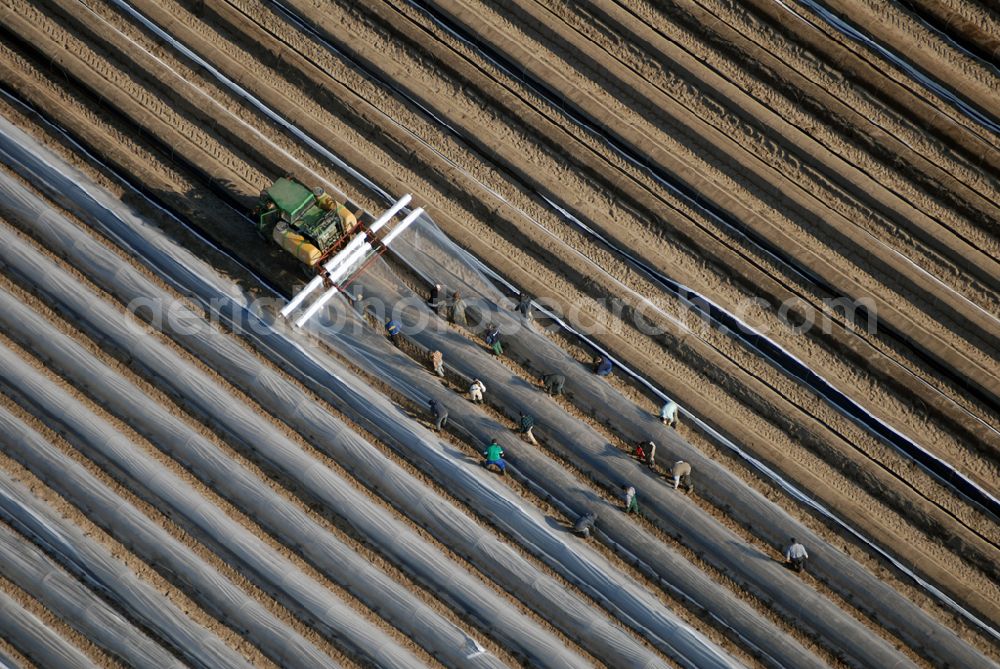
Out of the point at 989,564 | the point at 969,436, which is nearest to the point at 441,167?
the point at 969,436

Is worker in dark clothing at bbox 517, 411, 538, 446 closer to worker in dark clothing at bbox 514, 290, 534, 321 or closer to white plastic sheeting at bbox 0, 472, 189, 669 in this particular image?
worker in dark clothing at bbox 514, 290, 534, 321

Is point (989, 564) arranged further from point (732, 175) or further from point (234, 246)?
point (234, 246)

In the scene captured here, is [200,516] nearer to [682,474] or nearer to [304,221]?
[304,221]

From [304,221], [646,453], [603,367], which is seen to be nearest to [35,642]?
[304,221]

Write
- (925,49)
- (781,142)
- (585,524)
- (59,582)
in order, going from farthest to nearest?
1. (925,49)
2. (781,142)
3. (585,524)
4. (59,582)

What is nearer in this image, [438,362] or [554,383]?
[438,362]

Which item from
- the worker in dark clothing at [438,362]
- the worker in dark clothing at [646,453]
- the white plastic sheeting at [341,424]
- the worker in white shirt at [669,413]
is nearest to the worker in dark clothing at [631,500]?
the worker in dark clothing at [646,453]
